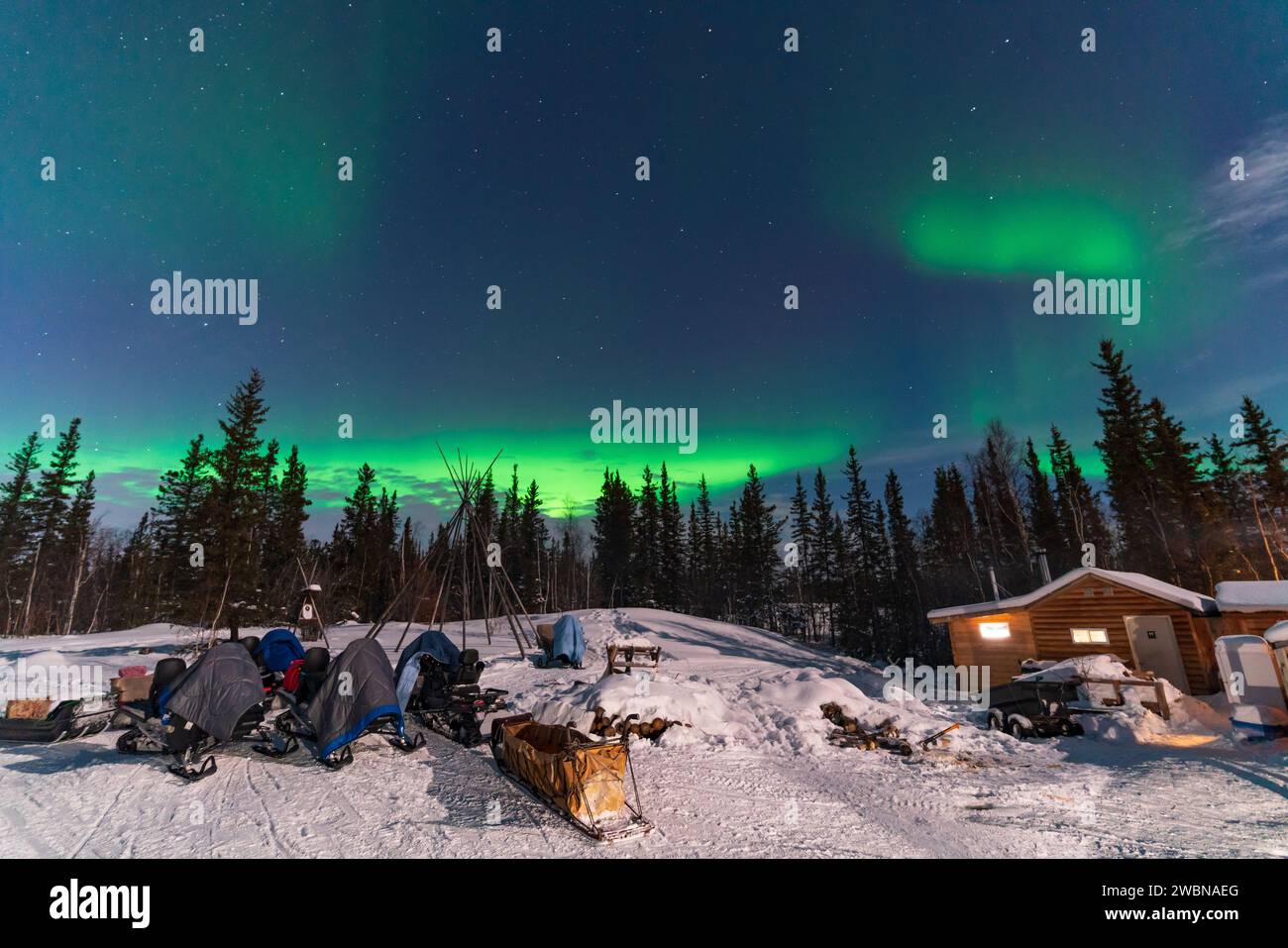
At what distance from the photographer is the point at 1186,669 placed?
Result: 16953mm

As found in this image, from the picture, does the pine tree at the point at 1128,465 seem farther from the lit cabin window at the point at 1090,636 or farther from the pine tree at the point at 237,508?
the pine tree at the point at 237,508

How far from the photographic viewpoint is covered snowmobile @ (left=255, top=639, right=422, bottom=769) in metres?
9.12

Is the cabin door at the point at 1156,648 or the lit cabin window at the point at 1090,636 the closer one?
the cabin door at the point at 1156,648

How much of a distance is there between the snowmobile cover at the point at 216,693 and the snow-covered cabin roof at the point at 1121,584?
22.8m

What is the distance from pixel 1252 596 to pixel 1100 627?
385 centimetres

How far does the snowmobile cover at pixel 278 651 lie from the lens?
14.5 meters

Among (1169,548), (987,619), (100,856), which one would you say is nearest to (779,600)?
(1169,548)

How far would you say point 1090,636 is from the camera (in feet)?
61.3

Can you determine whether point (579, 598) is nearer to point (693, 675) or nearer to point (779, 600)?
point (779, 600)

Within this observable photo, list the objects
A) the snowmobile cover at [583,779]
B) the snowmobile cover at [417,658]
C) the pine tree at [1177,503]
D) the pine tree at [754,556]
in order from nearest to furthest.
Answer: the snowmobile cover at [583,779]
the snowmobile cover at [417,658]
the pine tree at [1177,503]
the pine tree at [754,556]

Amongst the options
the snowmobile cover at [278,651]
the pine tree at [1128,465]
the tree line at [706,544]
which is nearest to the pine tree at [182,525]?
the tree line at [706,544]

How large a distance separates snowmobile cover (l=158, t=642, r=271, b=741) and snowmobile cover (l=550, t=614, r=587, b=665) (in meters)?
12.4
